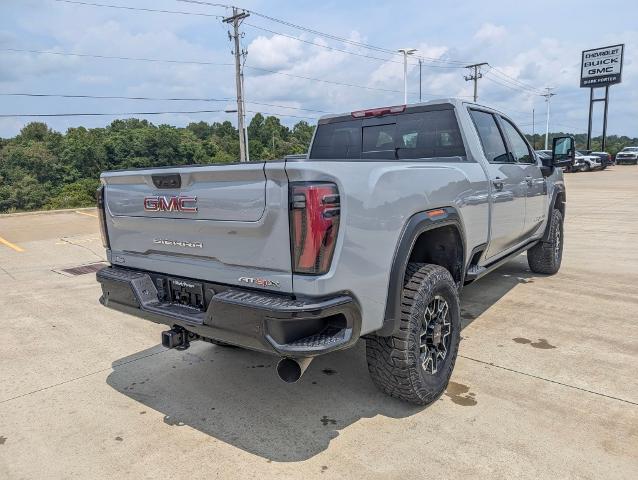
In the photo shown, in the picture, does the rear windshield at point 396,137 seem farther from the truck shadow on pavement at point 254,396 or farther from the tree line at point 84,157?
the tree line at point 84,157

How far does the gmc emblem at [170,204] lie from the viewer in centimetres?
280

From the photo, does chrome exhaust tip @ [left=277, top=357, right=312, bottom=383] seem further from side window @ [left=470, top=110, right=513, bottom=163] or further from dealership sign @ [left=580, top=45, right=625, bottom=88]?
dealership sign @ [left=580, top=45, right=625, bottom=88]

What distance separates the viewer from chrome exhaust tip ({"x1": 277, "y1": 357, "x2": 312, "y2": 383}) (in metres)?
2.52

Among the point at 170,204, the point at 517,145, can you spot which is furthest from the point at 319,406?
the point at 517,145

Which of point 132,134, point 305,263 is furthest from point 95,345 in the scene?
point 132,134

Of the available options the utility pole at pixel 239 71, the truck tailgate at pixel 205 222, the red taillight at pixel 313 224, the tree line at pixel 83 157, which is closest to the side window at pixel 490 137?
the red taillight at pixel 313 224

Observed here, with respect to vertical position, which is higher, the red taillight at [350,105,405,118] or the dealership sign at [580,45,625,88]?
the dealership sign at [580,45,625,88]

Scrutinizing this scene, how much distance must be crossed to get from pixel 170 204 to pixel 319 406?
1.59m

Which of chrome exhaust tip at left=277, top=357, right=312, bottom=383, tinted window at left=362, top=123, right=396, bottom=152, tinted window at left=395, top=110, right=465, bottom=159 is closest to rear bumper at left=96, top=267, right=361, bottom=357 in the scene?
chrome exhaust tip at left=277, top=357, right=312, bottom=383

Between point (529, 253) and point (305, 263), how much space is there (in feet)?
15.8

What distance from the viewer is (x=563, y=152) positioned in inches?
226

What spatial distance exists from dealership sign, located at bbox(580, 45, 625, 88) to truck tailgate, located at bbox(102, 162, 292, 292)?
5474 cm

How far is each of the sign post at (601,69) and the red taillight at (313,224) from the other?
5478 centimetres

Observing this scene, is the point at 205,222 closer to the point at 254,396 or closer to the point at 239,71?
the point at 254,396
